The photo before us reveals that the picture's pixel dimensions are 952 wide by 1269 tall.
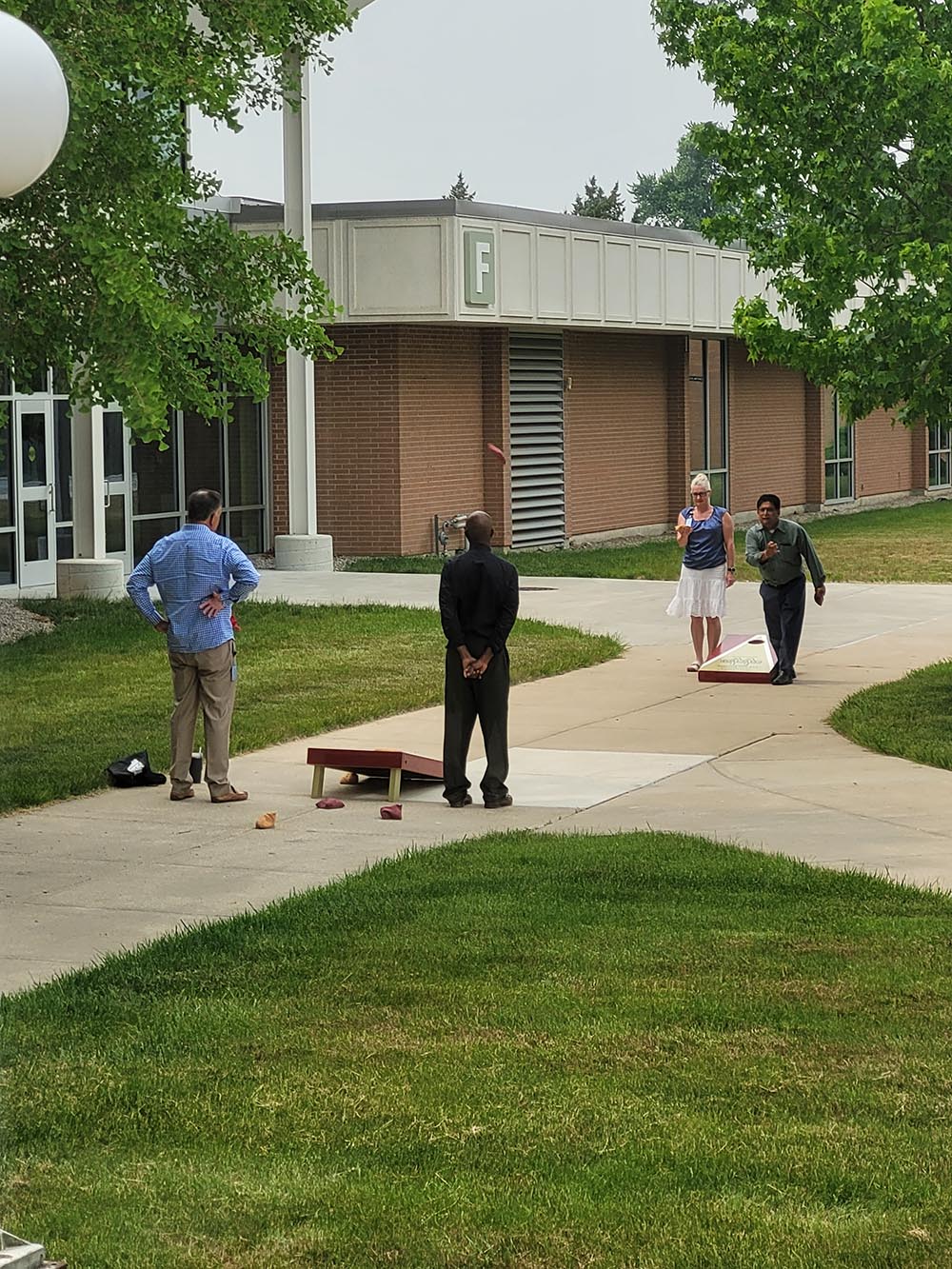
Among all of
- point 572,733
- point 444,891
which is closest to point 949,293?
point 572,733

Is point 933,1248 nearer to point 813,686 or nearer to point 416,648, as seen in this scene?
point 813,686

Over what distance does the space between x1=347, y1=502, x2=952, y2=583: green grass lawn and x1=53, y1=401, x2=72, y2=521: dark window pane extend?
4316 mm

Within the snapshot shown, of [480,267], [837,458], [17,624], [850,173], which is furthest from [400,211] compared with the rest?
[837,458]

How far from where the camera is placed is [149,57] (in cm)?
1340

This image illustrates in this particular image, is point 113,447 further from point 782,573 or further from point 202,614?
point 202,614

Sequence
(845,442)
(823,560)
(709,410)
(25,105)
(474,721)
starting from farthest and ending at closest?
(845,442) < (709,410) < (823,560) < (474,721) < (25,105)

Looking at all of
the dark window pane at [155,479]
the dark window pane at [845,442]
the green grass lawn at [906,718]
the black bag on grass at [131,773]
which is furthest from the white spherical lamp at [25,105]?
the dark window pane at [845,442]

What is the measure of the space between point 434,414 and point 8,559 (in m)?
7.87

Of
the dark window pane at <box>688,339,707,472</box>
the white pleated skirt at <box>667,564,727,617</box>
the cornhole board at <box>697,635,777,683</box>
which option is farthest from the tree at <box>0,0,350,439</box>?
the dark window pane at <box>688,339,707,472</box>

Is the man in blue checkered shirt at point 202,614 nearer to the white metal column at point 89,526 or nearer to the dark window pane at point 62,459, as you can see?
the white metal column at point 89,526

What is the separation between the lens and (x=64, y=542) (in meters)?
26.5

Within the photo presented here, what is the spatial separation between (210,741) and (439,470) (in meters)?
19.3

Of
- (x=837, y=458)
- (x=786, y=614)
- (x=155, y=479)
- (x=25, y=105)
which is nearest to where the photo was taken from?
(x=25, y=105)

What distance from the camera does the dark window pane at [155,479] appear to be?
2795cm
